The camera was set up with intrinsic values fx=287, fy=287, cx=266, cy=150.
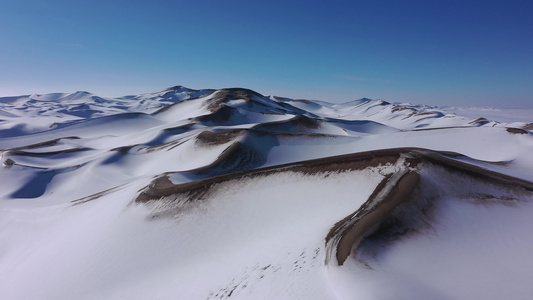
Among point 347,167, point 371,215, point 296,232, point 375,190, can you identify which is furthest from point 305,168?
point 371,215

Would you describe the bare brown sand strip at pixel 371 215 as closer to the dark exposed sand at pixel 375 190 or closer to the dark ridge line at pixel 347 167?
the dark exposed sand at pixel 375 190

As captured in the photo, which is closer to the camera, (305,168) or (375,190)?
(375,190)

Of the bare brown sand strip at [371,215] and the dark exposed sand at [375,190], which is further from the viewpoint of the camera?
the dark exposed sand at [375,190]

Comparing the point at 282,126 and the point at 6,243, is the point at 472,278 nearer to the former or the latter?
the point at 6,243

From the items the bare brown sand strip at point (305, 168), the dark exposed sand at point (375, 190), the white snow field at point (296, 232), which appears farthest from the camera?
the bare brown sand strip at point (305, 168)

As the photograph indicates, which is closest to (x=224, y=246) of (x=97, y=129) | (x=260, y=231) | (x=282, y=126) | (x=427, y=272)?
(x=260, y=231)

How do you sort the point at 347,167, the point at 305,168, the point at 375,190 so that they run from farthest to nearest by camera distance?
the point at 305,168, the point at 347,167, the point at 375,190

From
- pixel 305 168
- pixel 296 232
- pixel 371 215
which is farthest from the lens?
pixel 305 168

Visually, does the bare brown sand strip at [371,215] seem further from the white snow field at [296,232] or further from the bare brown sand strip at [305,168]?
the bare brown sand strip at [305,168]

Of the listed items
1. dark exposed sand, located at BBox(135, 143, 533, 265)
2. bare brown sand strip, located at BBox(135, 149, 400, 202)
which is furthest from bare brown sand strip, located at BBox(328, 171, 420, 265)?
bare brown sand strip, located at BBox(135, 149, 400, 202)

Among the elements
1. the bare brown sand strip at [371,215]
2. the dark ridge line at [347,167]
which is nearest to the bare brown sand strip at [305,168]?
the dark ridge line at [347,167]

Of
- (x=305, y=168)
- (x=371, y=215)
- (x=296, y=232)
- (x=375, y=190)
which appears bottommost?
(x=296, y=232)

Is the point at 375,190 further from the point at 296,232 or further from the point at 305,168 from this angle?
the point at 305,168

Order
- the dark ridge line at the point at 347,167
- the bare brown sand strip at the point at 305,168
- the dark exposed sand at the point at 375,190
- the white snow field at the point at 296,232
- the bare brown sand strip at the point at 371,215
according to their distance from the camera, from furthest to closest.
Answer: the bare brown sand strip at the point at 305,168
the dark ridge line at the point at 347,167
the dark exposed sand at the point at 375,190
the bare brown sand strip at the point at 371,215
the white snow field at the point at 296,232
